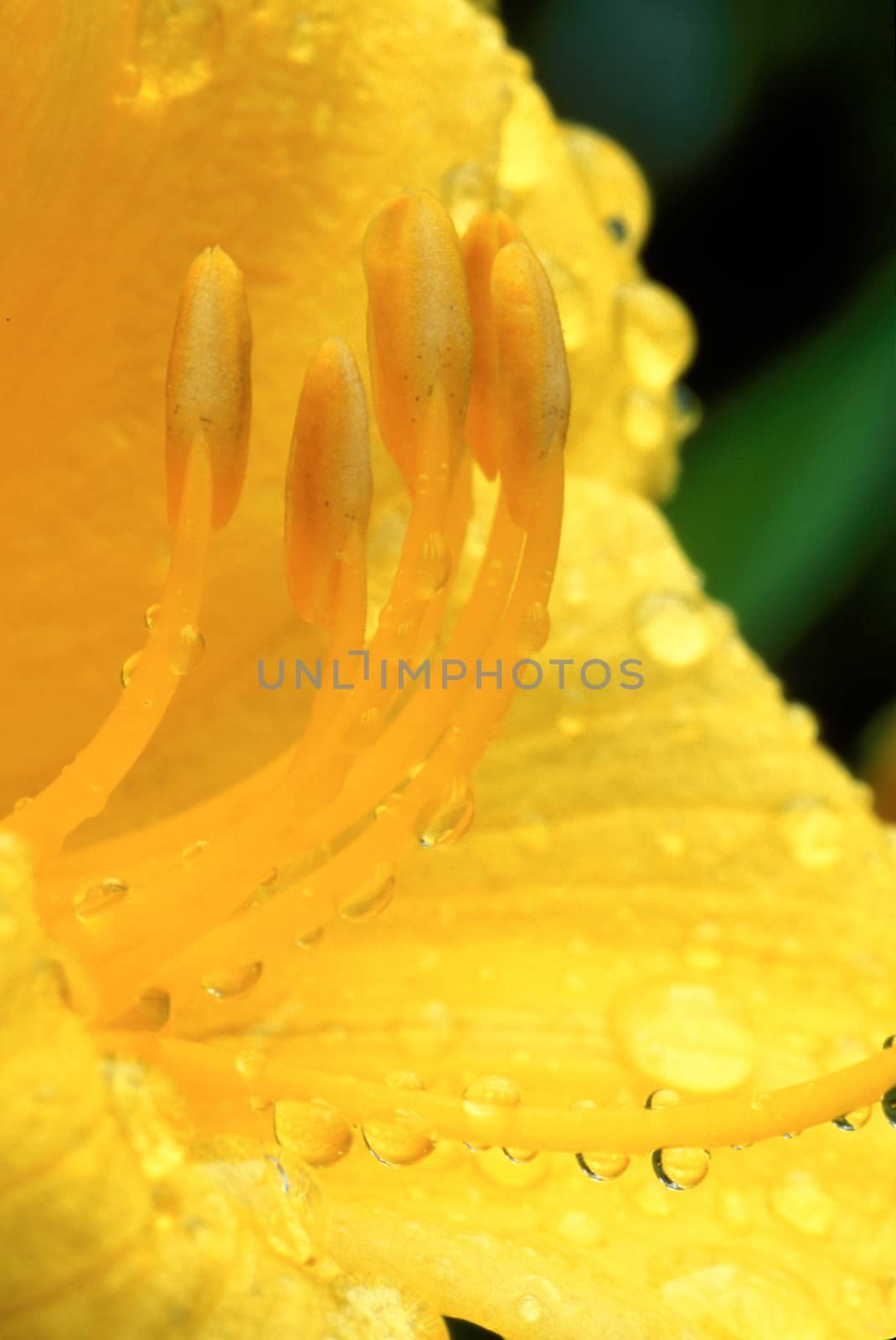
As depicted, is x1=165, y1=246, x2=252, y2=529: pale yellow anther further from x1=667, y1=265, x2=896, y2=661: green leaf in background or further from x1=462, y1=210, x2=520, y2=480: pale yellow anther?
x1=667, y1=265, x2=896, y2=661: green leaf in background

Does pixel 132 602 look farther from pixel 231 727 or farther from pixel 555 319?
pixel 555 319

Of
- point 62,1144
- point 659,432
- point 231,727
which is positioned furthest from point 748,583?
point 62,1144

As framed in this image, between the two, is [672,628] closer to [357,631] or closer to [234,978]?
[357,631]

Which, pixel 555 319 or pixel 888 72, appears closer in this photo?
pixel 555 319

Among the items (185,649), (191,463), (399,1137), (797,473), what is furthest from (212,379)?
(797,473)

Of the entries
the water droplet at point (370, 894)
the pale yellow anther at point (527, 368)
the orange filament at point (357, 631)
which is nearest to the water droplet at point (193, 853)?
the orange filament at point (357, 631)

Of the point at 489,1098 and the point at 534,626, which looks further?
the point at 534,626

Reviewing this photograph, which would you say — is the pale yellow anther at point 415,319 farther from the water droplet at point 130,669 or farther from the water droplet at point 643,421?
the water droplet at point 643,421
